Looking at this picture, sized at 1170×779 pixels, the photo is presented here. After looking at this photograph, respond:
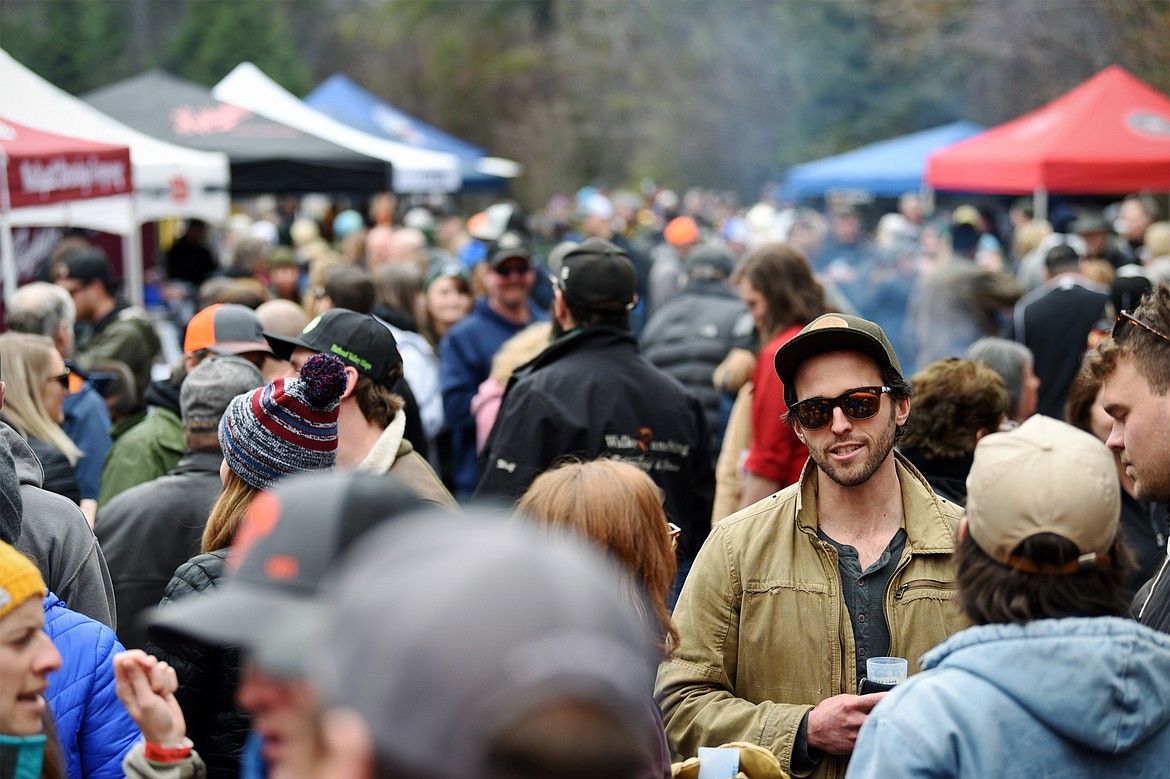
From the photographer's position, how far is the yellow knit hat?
2.15 m

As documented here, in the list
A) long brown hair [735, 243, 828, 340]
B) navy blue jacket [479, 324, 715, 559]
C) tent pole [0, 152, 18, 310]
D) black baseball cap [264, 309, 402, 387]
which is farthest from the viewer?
tent pole [0, 152, 18, 310]

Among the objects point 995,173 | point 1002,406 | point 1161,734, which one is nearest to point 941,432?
point 1002,406

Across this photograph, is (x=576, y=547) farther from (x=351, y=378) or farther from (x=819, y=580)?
(x=351, y=378)

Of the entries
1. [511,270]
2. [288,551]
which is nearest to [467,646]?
[288,551]

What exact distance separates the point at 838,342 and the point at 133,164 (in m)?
7.76

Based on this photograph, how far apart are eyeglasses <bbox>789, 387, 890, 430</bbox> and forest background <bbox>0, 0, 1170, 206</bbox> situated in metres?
17.7

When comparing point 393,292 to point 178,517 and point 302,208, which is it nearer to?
point 178,517

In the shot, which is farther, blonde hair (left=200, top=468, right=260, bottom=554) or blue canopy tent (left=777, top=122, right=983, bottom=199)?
blue canopy tent (left=777, top=122, right=983, bottom=199)

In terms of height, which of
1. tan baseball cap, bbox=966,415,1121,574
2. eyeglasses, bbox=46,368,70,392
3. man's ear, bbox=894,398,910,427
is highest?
tan baseball cap, bbox=966,415,1121,574

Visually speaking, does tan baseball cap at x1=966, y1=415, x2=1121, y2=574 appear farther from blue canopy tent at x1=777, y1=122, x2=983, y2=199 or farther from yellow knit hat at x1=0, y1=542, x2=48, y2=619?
blue canopy tent at x1=777, y1=122, x2=983, y2=199

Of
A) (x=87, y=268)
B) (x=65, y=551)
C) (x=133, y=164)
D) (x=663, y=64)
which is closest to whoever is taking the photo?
(x=65, y=551)

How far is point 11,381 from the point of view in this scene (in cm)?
498

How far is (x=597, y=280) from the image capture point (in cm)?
503

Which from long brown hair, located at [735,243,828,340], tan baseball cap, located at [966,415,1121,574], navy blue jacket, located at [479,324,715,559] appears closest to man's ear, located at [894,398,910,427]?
tan baseball cap, located at [966,415,1121,574]
